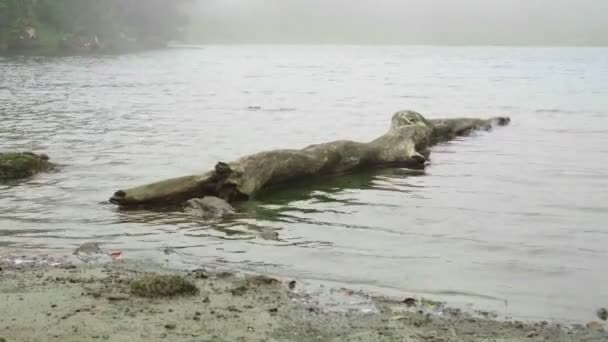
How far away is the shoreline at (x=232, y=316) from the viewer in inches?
197

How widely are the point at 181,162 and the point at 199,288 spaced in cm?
801

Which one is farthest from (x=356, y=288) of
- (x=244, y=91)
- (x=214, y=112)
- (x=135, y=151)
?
(x=244, y=91)

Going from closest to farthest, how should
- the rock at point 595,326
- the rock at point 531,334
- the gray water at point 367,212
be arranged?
the rock at point 531,334, the rock at point 595,326, the gray water at point 367,212

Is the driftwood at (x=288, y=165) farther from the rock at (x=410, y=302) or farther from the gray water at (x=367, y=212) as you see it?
the rock at (x=410, y=302)

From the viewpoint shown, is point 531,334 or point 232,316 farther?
point 232,316

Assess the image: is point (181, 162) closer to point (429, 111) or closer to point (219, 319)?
point (219, 319)

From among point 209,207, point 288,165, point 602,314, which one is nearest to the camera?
point 602,314

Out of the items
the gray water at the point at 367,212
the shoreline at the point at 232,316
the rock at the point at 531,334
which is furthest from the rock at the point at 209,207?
the rock at the point at 531,334

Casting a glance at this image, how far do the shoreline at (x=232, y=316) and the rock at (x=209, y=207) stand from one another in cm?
280

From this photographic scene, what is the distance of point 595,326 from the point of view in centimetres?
550

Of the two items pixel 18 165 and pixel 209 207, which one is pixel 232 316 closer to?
pixel 209 207

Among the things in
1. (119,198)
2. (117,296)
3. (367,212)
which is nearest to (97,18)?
(119,198)

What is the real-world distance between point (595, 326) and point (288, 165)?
248 inches

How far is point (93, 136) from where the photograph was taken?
17641 mm
